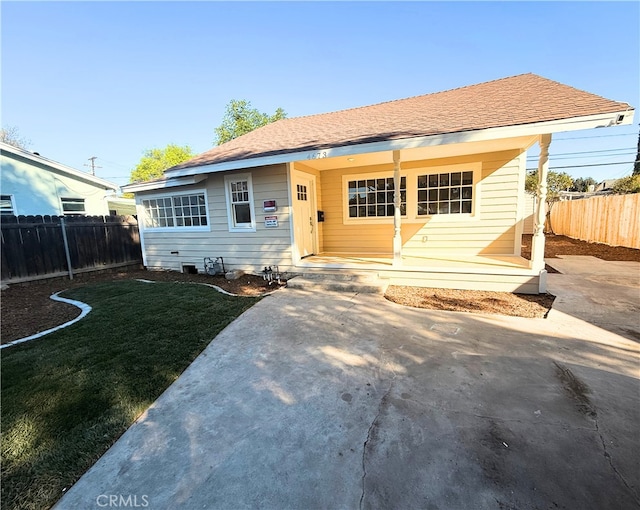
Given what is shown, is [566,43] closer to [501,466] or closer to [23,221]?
[501,466]

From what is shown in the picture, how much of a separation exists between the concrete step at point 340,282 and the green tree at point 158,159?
3729 cm

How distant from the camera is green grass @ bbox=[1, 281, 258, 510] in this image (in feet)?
6.06

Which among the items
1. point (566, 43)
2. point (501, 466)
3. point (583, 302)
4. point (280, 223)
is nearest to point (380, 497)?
point (501, 466)

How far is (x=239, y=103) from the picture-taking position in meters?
22.5

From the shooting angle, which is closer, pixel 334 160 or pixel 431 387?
pixel 431 387

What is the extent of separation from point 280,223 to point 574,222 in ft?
49.2

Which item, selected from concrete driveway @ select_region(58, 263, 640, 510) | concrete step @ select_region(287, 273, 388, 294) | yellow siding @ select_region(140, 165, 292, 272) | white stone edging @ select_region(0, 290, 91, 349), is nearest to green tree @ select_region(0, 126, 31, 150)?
yellow siding @ select_region(140, 165, 292, 272)

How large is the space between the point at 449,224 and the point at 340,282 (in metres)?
3.54

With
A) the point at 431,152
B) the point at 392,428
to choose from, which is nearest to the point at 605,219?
the point at 431,152

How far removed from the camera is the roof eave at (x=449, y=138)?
4117 millimetres

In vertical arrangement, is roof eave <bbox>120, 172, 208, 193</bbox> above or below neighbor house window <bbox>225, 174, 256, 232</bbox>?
above

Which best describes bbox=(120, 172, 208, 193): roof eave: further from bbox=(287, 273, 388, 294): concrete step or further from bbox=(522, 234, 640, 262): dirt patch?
bbox=(522, 234, 640, 262): dirt patch

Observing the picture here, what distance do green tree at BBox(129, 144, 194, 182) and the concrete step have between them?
37289 millimetres

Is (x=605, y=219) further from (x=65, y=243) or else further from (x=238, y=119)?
(x=238, y=119)
